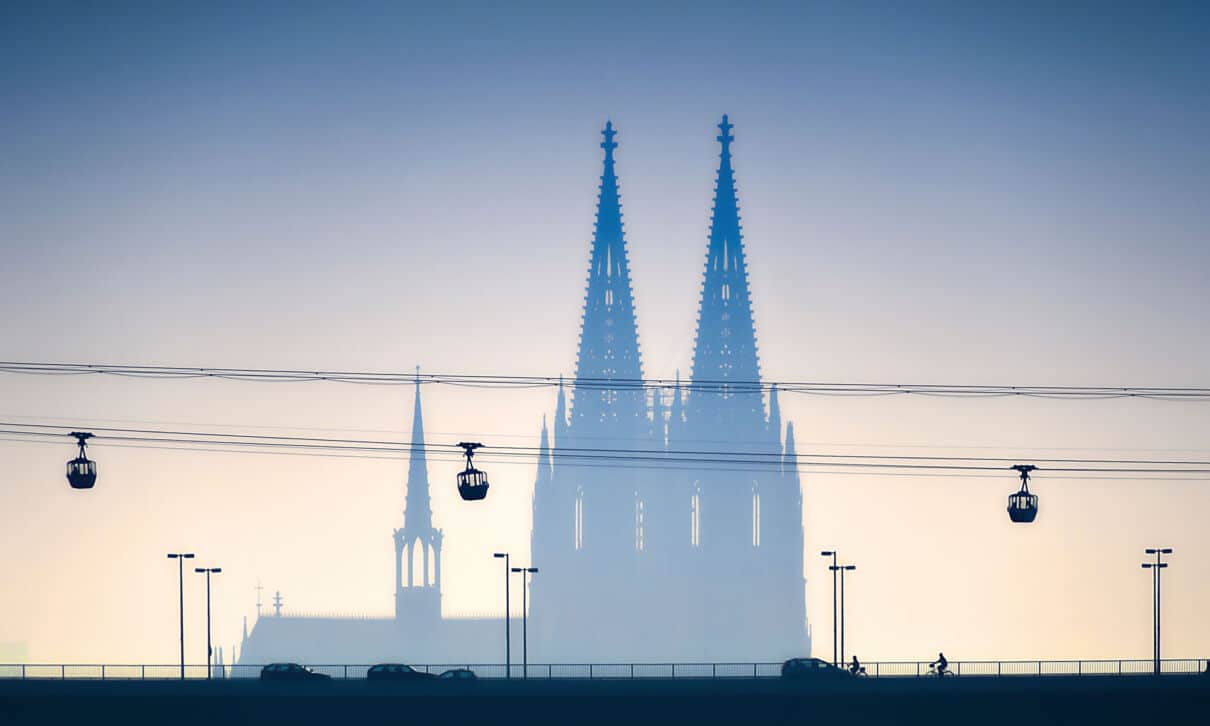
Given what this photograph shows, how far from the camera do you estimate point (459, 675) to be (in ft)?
297

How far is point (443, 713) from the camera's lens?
7725 centimetres

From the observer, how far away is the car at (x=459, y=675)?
83375 mm

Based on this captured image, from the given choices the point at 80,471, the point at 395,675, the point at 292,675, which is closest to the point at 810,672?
the point at 395,675

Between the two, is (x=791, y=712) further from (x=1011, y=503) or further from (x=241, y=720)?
(x=241, y=720)

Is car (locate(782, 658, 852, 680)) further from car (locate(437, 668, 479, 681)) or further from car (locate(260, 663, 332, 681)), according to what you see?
car (locate(260, 663, 332, 681))

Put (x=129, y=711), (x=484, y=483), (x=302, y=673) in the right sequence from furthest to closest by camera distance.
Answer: (x=302, y=673), (x=129, y=711), (x=484, y=483)

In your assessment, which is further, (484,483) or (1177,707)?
(1177,707)

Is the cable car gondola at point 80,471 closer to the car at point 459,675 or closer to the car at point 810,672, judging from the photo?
the car at point 459,675

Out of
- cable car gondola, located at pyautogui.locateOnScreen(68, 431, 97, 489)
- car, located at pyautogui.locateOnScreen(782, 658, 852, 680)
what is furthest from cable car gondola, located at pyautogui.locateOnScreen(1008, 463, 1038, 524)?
cable car gondola, located at pyautogui.locateOnScreen(68, 431, 97, 489)

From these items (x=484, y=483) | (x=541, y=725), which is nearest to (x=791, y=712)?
(x=541, y=725)

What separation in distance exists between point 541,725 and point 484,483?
10.1 m

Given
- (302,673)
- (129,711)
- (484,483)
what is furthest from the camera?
(302,673)

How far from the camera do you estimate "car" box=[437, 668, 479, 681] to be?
274 ft

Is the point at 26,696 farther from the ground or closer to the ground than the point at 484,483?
closer to the ground
